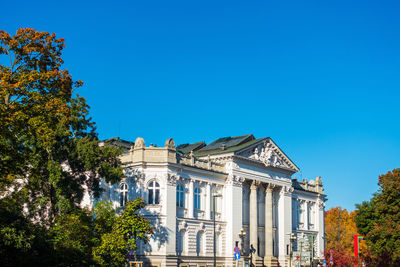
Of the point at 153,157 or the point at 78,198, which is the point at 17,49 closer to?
the point at 78,198

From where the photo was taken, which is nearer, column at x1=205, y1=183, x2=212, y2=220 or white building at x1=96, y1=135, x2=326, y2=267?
white building at x1=96, y1=135, x2=326, y2=267

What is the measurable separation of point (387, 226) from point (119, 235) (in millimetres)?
36378

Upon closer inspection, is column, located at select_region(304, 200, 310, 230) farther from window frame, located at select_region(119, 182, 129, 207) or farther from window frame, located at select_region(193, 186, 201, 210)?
window frame, located at select_region(119, 182, 129, 207)

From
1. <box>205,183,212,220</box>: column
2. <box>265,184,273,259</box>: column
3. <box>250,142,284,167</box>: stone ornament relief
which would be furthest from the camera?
<box>265,184,273,259</box>: column

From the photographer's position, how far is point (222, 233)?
59469mm

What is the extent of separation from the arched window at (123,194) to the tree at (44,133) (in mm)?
7487

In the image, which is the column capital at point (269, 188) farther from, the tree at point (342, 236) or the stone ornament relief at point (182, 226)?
the tree at point (342, 236)

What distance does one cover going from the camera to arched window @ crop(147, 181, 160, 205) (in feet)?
173

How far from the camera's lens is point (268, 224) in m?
65.6

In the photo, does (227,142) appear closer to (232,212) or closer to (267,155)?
(267,155)

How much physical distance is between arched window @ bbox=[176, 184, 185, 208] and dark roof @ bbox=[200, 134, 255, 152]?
9.51m

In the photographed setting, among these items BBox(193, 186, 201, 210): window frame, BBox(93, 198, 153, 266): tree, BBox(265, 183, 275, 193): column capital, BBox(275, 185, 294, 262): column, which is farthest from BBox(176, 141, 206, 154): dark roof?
BBox(93, 198, 153, 266): tree

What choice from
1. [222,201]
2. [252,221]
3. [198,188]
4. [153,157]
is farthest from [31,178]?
[252,221]

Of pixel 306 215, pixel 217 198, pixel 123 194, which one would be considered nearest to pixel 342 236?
pixel 306 215
